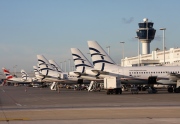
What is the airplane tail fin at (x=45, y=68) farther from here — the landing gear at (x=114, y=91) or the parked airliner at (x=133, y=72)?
the landing gear at (x=114, y=91)

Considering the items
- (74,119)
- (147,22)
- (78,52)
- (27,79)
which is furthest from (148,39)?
(74,119)

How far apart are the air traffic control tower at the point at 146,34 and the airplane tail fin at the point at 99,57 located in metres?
116

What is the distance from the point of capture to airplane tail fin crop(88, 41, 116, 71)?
65.1 meters

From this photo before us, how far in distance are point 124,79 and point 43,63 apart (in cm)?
4001

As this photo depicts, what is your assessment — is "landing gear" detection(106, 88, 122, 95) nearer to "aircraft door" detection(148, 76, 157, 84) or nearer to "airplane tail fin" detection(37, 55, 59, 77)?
"aircraft door" detection(148, 76, 157, 84)

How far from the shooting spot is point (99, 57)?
6538 centimetres

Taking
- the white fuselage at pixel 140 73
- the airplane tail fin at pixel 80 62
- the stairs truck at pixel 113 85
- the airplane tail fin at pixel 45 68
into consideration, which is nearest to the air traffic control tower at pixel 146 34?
the airplane tail fin at pixel 45 68

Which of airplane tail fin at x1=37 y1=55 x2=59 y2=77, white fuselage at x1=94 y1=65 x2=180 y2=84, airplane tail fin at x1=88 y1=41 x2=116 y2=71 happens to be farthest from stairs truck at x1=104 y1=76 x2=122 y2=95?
airplane tail fin at x1=37 y1=55 x2=59 y2=77

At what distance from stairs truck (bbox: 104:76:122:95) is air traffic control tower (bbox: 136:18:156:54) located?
11902 centimetres

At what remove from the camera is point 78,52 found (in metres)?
78.9

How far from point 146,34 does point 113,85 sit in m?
121

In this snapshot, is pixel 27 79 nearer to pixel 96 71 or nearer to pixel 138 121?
pixel 96 71

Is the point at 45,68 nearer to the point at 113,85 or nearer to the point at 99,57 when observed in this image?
the point at 99,57

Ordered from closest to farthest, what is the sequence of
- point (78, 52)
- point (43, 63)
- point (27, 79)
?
point (78, 52) → point (43, 63) → point (27, 79)
